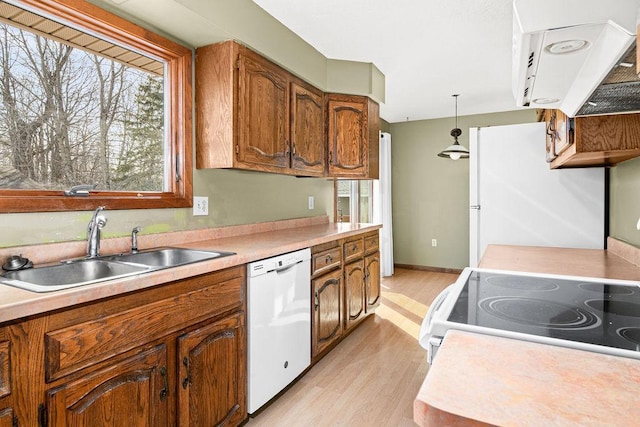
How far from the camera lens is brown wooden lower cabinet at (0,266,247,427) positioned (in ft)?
3.18

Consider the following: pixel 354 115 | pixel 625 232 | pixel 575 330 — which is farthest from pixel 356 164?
pixel 575 330

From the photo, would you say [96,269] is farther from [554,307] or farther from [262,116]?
[554,307]

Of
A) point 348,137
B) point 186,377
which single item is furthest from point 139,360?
point 348,137

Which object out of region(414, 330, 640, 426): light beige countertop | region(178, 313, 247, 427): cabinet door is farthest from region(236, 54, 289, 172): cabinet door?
region(414, 330, 640, 426): light beige countertop

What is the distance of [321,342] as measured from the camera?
2.42 metres

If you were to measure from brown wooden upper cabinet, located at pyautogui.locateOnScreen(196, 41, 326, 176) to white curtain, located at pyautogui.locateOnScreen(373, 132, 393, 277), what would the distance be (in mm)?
2592

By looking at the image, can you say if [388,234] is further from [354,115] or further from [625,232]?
[625,232]

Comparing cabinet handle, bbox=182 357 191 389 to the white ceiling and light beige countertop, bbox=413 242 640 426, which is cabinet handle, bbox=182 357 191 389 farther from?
the white ceiling

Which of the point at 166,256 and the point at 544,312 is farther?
the point at 166,256

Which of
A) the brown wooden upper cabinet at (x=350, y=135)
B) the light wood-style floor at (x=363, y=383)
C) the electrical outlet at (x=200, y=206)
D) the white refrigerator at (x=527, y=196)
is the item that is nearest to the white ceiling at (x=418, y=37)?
the brown wooden upper cabinet at (x=350, y=135)

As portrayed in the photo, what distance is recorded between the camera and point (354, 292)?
291 centimetres

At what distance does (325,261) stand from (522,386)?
1912 millimetres

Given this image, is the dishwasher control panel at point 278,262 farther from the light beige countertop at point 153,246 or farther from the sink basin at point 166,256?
the sink basin at point 166,256

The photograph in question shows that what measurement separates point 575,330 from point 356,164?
102 inches
